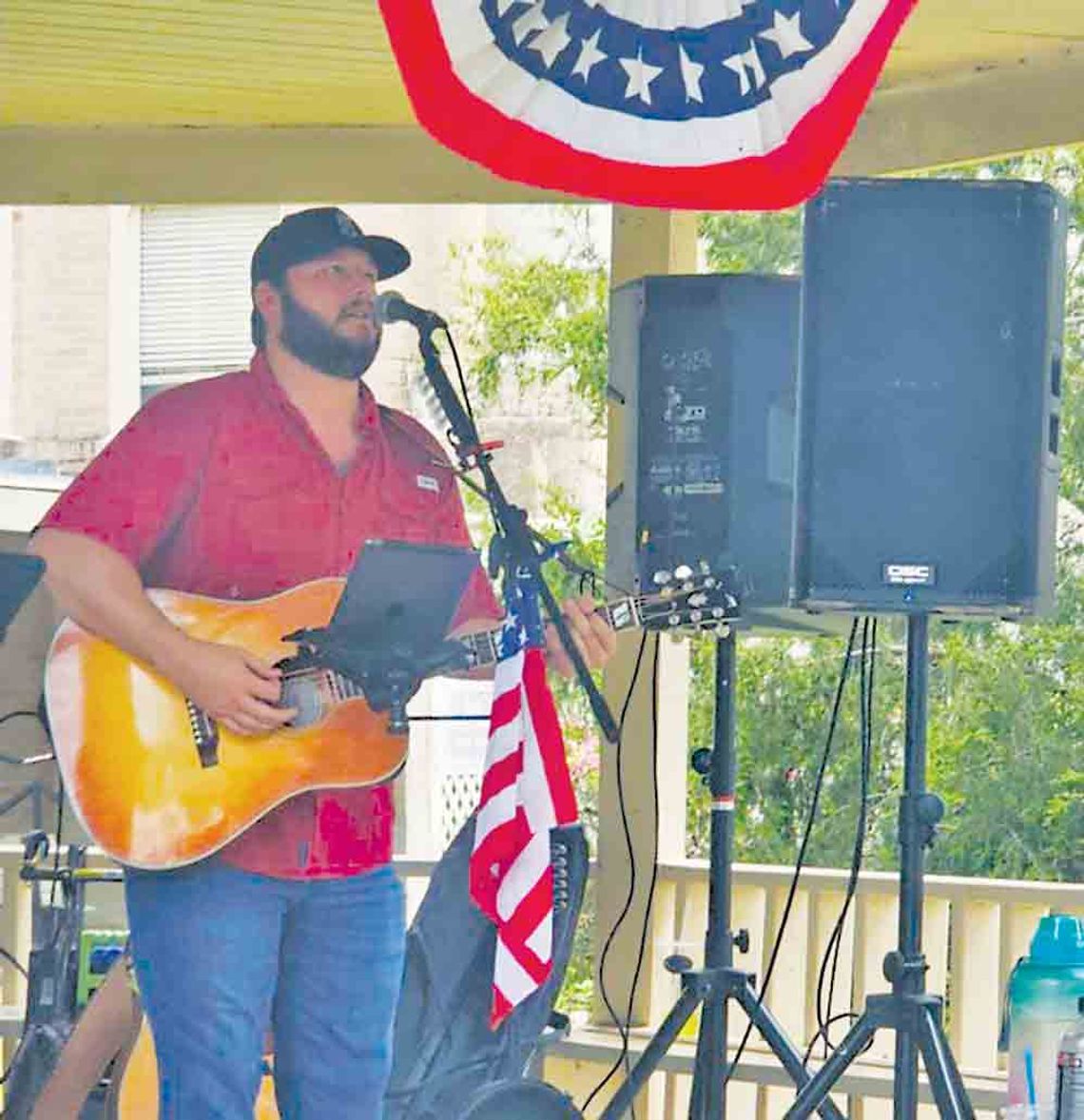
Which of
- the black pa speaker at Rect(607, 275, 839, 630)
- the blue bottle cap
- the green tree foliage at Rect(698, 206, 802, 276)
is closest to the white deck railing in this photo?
the black pa speaker at Rect(607, 275, 839, 630)

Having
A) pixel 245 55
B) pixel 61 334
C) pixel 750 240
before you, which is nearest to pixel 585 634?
pixel 245 55

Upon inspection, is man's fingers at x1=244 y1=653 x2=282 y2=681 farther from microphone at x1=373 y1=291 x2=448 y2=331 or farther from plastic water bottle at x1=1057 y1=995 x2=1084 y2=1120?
plastic water bottle at x1=1057 y1=995 x2=1084 y2=1120

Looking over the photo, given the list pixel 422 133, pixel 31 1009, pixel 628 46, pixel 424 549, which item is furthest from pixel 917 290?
pixel 31 1009

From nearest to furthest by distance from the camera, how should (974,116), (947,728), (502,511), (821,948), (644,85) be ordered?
(644,85) < (502,511) < (974,116) < (821,948) < (947,728)

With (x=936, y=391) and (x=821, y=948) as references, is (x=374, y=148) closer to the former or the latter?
(x=936, y=391)

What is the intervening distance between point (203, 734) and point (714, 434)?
3.44 ft

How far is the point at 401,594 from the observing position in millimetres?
3646

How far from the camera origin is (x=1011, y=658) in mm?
9531

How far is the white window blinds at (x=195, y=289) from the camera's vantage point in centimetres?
394

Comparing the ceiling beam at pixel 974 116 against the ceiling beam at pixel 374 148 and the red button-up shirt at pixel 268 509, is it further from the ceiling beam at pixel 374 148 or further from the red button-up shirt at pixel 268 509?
the red button-up shirt at pixel 268 509

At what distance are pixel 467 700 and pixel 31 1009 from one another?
1.14m

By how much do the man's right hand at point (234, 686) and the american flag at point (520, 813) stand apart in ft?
1.16

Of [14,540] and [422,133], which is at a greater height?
[422,133]

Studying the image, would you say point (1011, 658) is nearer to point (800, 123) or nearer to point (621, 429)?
point (621, 429)
